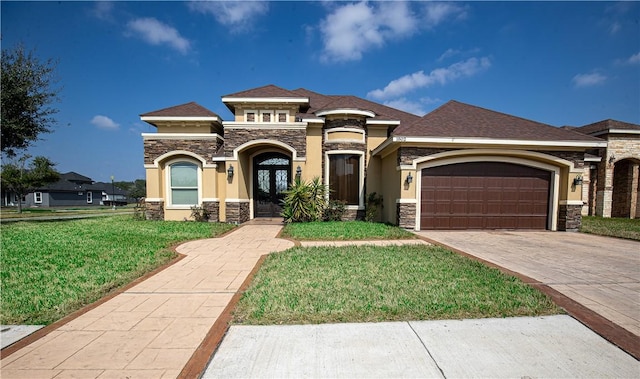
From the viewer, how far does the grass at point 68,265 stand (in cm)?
331

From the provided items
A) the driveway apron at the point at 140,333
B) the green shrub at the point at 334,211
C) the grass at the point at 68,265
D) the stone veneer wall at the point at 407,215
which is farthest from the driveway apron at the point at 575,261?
the grass at the point at 68,265

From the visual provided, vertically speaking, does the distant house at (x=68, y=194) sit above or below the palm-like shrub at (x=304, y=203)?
below

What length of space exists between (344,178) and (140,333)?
32.2 ft

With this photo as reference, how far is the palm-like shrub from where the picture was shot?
10.8 m

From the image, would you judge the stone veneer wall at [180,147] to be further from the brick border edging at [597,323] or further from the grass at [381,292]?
the brick border edging at [597,323]

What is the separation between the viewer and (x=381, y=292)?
143 inches

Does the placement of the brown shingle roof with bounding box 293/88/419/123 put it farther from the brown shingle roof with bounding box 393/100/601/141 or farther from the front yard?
the front yard

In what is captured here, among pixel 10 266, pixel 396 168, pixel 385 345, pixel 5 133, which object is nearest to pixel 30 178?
pixel 5 133

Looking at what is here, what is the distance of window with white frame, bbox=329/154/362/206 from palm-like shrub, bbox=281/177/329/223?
905 millimetres

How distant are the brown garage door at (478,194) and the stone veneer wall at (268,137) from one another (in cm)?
514

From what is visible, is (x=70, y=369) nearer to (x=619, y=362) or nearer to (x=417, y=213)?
(x=619, y=362)

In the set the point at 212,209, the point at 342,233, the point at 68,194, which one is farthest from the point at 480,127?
the point at 68,194

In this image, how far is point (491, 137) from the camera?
30.0ft

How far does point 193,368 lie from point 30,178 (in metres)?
33.7
